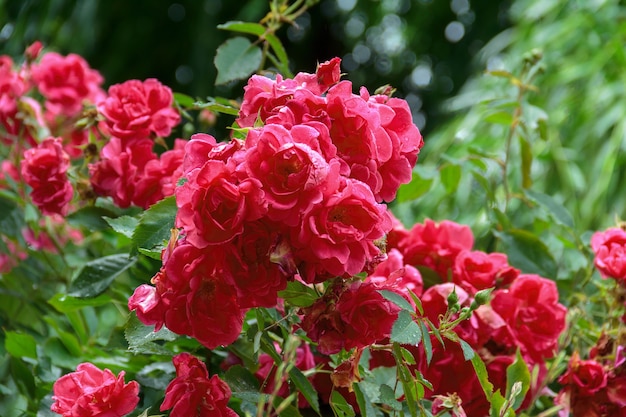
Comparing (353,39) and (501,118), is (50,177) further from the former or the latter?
(353,39)

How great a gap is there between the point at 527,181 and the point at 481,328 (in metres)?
0.23

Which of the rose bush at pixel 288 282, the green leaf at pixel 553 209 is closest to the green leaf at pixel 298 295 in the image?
the rose bush at pixel 288 282

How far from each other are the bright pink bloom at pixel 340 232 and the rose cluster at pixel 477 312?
0.13 metres

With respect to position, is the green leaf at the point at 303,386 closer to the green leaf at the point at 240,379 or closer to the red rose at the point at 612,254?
the green leaf at the point at 240,379

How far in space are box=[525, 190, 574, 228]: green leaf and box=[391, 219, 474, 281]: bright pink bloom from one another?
85 millimetres

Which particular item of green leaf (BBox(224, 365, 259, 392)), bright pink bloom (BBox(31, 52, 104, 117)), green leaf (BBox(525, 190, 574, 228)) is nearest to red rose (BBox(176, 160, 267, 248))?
green leaf (BBox(224, 365, 259, 392))

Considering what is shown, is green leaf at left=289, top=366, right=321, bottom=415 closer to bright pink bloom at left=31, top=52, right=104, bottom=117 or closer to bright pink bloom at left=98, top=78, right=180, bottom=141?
bright pink bloom at left=98, top=78, right=180, bottom=141

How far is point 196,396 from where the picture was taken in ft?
1.32

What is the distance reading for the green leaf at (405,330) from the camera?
379 mm

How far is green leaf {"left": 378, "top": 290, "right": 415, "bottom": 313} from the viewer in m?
0.39

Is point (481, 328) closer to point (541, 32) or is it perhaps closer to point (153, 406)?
point (153, 406)

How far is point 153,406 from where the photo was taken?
47 cm

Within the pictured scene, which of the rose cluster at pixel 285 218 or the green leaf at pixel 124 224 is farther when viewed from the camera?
the green leaf at pixel 124 224

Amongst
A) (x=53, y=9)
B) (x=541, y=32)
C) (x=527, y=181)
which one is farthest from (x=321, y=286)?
(x=53, y=9)
